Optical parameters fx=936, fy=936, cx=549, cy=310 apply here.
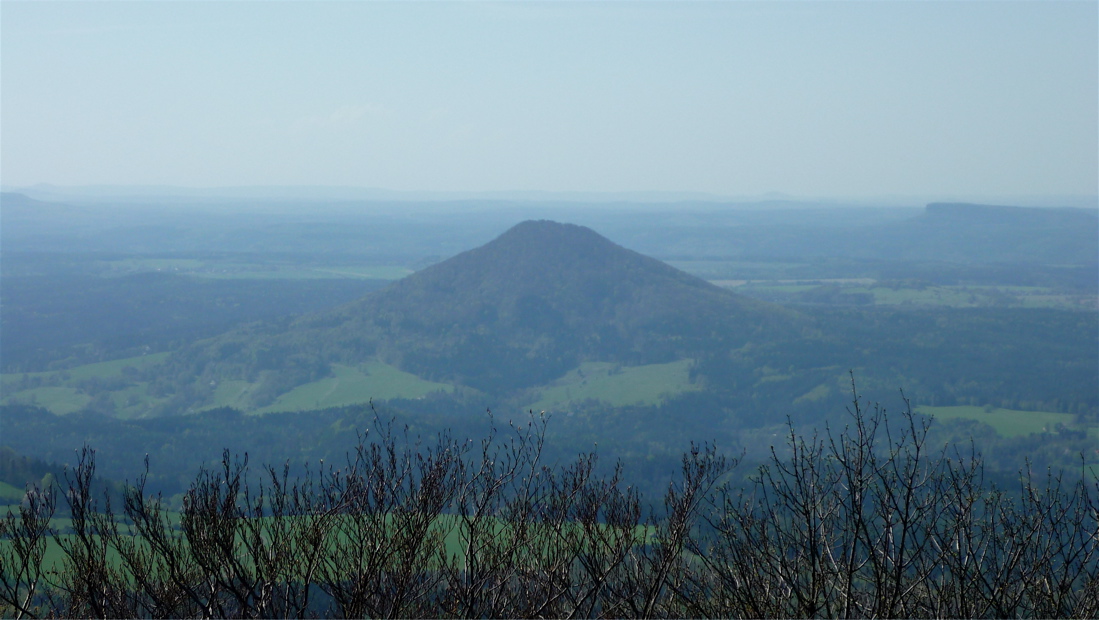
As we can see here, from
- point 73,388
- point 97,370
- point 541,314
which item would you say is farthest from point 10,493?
point 541,314

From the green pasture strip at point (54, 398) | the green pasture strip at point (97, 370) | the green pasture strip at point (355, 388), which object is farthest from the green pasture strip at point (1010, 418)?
the green pasture strip at point (97, 370)

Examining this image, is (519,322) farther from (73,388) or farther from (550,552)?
(550,552)

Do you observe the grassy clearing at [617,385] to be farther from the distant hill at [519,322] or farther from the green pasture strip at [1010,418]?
the green pasture strip at [1010,418]

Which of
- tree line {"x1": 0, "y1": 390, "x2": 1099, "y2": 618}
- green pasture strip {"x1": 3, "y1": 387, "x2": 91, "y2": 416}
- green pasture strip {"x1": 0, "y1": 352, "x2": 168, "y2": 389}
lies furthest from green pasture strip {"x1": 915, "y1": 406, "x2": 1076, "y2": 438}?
green pasture strip {"x1": 0, "y1": 352, "x2": 168, "y2": 389}

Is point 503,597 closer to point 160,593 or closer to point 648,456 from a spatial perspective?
point 160,593

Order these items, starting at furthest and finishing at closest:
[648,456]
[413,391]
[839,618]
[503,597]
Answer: [413,391]
[648,456]
[503,597]
[839,618]

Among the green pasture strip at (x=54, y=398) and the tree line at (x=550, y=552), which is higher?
the tree line at (x=550, y=552)

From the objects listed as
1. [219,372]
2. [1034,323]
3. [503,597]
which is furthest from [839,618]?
[1034,323]
